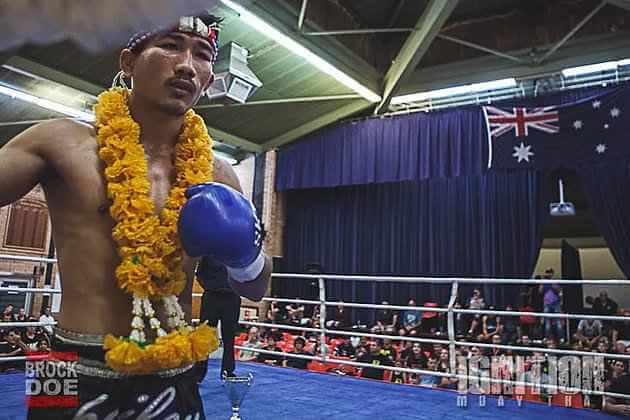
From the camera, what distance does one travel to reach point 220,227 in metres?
0.94

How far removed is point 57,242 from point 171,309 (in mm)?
240

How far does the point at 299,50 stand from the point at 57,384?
605 cm

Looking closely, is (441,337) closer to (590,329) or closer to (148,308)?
(590,329)

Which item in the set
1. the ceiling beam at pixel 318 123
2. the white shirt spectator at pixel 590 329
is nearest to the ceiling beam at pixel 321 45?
the ceiling beam at pixel 318 123

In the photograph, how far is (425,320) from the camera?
716cm

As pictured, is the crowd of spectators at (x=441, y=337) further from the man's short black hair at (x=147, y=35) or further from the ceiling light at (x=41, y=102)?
the man's short black hair at (x=147, y=35)

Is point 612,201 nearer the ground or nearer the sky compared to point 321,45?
nearer the ground

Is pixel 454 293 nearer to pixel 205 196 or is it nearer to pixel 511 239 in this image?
pixel 205 196

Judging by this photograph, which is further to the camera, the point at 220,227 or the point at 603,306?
the point at 603,306

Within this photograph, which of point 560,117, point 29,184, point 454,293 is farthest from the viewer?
point 560,117

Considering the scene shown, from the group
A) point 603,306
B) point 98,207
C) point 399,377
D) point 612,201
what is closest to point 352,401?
point 98,207

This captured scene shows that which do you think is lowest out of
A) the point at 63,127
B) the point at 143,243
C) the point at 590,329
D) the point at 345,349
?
the point at 345,349

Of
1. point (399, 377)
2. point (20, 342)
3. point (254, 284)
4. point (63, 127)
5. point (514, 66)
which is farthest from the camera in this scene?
point (514, 66)

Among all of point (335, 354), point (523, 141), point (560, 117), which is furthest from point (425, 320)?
point (560, 117)
